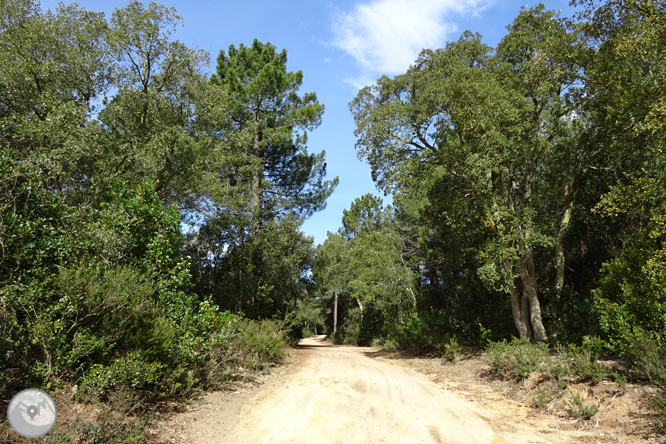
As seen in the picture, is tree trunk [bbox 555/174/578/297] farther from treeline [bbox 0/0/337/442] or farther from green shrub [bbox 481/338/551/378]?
treeline [bbox 0/0/337/442]

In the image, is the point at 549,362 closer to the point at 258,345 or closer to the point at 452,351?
the point at 452,351

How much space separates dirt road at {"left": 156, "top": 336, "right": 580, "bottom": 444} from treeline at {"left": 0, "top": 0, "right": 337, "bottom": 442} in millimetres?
1200

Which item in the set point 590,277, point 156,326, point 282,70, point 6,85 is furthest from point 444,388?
point 282,70

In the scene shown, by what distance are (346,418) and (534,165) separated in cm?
1141

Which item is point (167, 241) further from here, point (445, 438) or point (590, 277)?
point (590, 277)

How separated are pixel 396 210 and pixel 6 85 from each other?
26.0 metres

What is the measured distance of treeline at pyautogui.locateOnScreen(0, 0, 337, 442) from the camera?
5.07 metres

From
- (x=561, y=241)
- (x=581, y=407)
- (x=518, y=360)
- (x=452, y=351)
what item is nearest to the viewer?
(x=581, y=407)

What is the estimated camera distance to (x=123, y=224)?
7328 mm

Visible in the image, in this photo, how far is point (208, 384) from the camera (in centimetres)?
783

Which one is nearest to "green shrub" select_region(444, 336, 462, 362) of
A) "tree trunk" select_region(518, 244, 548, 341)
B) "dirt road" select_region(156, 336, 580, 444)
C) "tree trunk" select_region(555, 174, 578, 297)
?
"tree trunk" select_region(518, 244, 548, 341)

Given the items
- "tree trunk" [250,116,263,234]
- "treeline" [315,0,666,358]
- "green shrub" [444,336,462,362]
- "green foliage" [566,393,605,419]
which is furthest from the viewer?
"tree trunk" [250,116,263,234]

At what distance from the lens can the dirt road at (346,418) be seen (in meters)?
5.29

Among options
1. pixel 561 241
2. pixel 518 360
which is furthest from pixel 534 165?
pixel 518 360
